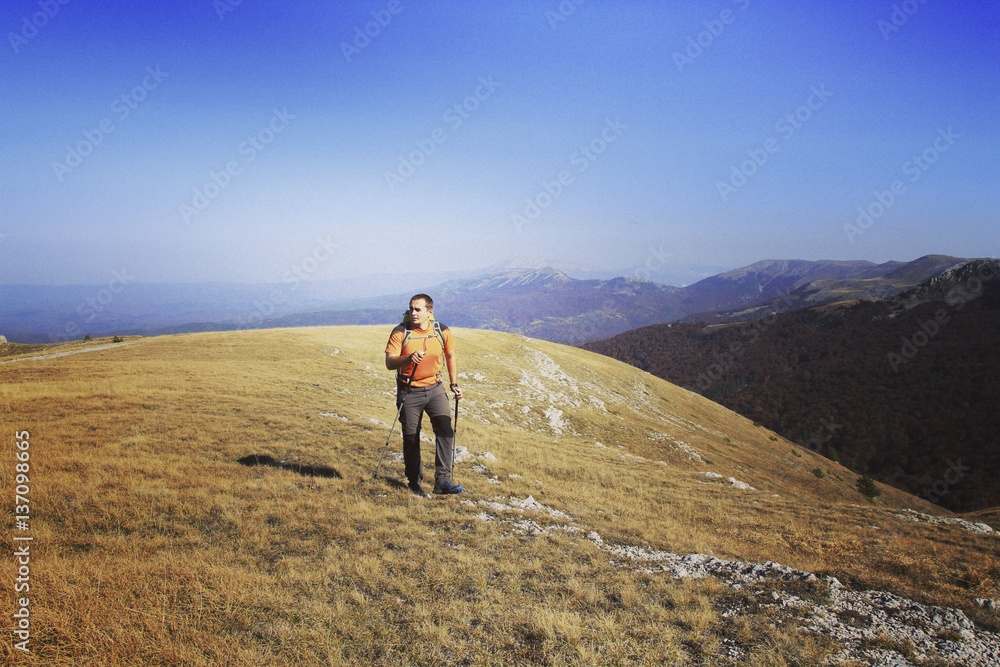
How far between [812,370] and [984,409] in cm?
4552

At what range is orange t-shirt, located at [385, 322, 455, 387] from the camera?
8.15 m

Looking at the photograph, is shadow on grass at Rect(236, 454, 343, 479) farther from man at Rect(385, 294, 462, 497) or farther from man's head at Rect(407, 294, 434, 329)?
man's head at Rect(407, 294, 434, 329)

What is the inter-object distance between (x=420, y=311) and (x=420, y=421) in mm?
2433

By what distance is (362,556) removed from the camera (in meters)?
6.09

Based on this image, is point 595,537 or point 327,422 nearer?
point 595,537

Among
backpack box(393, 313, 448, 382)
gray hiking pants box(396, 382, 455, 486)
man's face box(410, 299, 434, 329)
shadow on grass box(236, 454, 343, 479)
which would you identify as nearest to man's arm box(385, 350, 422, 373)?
backpack box(393, 313, 448, 382)

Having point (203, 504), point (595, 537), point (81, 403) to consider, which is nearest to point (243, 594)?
point (203, 504)

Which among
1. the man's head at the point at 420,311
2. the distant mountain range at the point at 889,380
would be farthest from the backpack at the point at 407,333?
the distant mountain range at the point at 889,380

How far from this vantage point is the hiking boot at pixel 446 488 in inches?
360

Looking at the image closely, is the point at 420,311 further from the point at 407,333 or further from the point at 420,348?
the point at 420,348

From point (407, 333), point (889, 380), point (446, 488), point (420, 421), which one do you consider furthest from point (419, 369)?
point (889, 380)

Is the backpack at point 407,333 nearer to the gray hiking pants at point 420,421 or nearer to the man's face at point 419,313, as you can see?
the man's face at point 419,313

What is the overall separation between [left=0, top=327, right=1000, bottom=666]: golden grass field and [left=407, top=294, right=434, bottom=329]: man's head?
162 inches

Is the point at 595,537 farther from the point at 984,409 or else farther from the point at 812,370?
the point at 812,370
